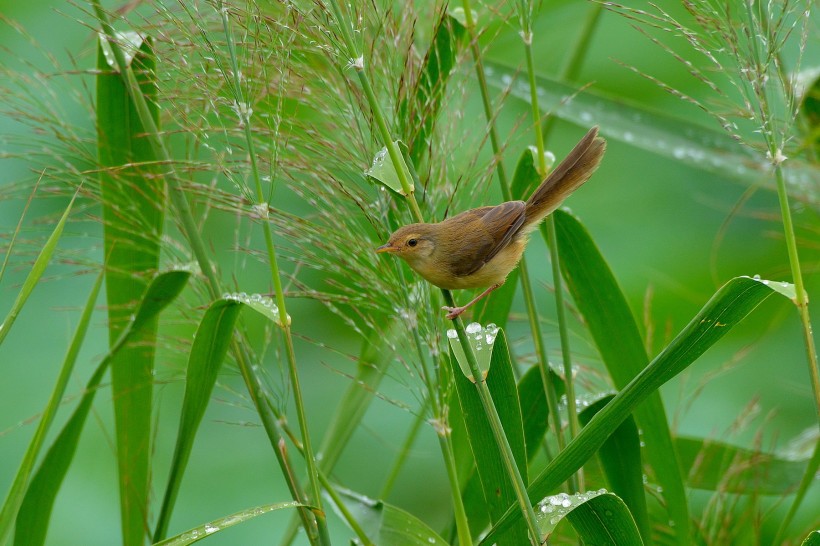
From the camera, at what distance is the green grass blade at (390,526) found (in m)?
0.84

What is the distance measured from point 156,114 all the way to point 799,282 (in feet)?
2.39

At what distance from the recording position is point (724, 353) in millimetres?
1750

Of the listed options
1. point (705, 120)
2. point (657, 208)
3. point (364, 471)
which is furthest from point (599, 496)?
point (705, 120)

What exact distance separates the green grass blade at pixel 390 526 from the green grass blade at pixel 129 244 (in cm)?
24

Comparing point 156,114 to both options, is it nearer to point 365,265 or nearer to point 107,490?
point 365,265

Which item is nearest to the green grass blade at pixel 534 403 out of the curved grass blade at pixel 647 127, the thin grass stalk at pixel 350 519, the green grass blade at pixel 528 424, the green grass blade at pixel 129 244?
the green grass blade at pixel 528 424

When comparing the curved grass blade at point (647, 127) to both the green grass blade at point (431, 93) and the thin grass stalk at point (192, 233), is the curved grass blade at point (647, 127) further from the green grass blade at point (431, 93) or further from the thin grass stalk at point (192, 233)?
the thin grass stalk at point (192, 233)

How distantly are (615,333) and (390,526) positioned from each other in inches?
12.1

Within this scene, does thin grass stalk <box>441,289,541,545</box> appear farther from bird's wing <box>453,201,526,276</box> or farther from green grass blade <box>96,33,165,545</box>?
green grass blade <box>96,33,165,545</box>

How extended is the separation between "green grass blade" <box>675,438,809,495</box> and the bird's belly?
0.36 meters

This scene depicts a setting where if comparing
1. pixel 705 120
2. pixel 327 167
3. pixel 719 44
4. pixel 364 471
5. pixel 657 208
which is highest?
pixel 719 44

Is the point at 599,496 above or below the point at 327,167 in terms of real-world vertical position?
below

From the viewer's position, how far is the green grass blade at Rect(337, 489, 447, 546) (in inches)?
33.2

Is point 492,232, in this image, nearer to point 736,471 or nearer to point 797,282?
point 797,282
